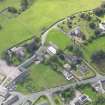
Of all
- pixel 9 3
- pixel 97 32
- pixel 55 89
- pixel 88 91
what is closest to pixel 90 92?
pixel 88 91

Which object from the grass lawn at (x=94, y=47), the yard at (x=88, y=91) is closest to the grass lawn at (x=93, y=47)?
the grass lawn at (x=94, y=47)

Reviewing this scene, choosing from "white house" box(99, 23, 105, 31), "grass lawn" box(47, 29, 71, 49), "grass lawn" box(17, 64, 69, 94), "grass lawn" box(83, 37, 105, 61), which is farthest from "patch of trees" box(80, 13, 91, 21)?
"grass lawn" box(17, 64, 69, 94)

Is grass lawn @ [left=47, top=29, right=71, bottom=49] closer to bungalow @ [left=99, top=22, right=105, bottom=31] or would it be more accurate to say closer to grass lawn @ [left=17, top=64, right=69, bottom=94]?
grass lawn @ [left=17, top=64, right=69, bottom=94]

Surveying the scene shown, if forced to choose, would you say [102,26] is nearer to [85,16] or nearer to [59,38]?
[85,16]

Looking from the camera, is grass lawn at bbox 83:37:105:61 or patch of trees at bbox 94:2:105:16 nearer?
grass lawn at bbox 83:37:105:61

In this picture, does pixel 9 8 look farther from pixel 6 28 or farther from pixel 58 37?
pixel 58 37

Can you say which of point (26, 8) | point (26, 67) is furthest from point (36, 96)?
point (26, 8)
